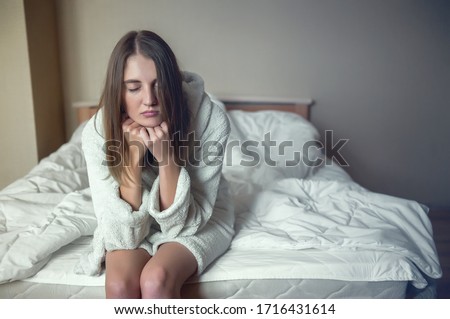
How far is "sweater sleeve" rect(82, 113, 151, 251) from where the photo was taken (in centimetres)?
77

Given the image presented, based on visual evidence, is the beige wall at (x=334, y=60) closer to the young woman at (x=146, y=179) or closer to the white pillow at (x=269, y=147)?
the white pillow at (x=269, y=147)

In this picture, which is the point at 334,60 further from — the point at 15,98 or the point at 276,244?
the point at 15,98


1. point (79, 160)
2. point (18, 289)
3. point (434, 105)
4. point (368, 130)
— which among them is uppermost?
point (434, 105)

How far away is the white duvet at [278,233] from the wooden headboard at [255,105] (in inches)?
19.7

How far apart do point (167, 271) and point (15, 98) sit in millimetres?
1057

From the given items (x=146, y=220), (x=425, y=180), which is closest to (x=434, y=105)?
(x=425, y=180)

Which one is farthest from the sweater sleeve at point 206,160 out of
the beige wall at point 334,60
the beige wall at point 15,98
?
the beige wall at point 15,98

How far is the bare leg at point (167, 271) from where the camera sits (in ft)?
2.28

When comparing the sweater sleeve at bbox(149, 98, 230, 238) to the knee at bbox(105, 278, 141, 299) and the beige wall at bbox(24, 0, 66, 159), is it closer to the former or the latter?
the knee at bbox(105, 278, 141, 299)

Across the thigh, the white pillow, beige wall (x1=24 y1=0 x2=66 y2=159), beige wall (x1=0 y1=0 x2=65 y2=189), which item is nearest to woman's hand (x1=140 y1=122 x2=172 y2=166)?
the thigh

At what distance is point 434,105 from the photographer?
110 centimetres

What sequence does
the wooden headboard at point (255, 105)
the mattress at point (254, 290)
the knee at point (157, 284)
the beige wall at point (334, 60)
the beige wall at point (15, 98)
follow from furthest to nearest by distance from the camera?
the wooden headboard at point (255, 105), the beige wall at point (15, 98), the beige wall at point (334, 60), the mattress at point (254, 290), the knee at point (157, 284)

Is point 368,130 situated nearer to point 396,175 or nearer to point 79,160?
point 396,175
